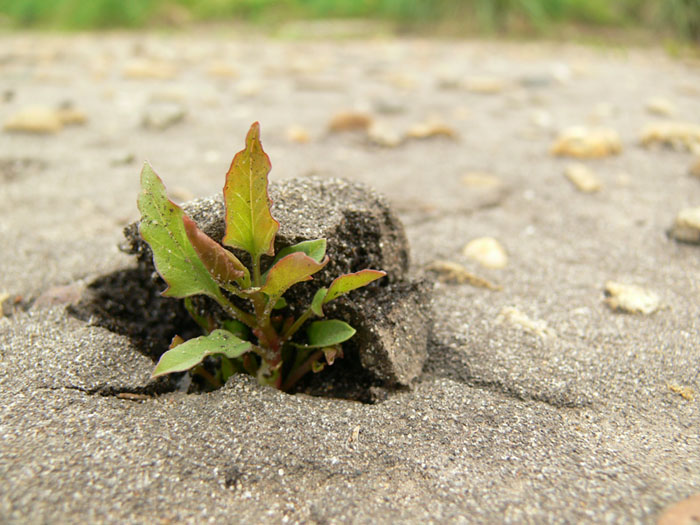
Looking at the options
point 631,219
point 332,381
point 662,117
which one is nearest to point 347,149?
point 631,219

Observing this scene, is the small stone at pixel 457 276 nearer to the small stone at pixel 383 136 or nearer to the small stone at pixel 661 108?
the small stone at pixel 383 136

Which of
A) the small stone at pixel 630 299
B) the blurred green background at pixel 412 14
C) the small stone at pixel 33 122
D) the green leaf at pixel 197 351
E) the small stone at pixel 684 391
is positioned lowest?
the small stone at pixel 684 391

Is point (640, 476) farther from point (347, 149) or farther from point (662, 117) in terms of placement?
point (662, 117)

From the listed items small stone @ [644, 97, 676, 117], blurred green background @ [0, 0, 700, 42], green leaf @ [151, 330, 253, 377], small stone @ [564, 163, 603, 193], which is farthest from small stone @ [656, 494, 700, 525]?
blurred green background @ [0, 0, 700, 42]

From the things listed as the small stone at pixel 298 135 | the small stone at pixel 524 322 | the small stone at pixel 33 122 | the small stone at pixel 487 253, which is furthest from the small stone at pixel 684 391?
the small stone at pixel 33 122

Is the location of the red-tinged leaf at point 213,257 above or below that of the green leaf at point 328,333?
above

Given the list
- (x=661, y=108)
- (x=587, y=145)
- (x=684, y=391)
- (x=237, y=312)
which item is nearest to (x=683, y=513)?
(x=684, y=391)

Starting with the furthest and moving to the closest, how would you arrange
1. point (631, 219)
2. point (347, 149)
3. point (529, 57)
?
1. point (529, 57)
2. point (347, 149)
3. point (631, 219)
